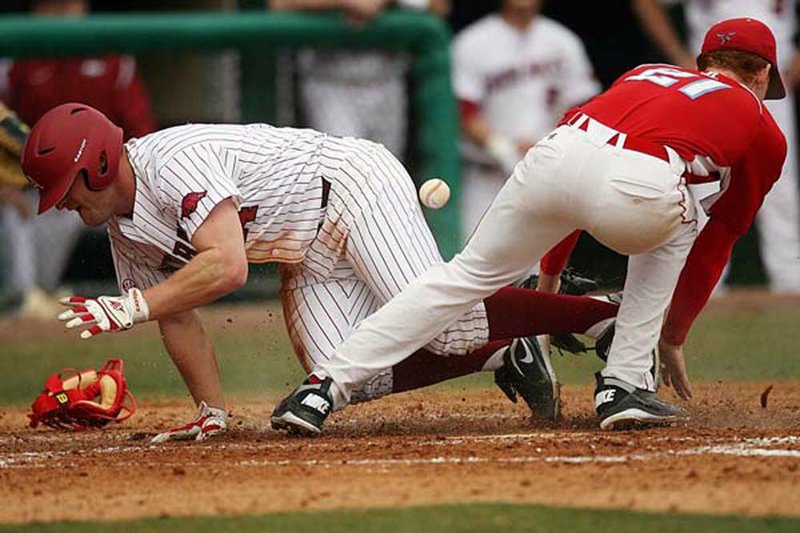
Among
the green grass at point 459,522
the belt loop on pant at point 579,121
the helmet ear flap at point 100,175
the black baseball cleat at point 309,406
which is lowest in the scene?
the black baseball cleat at point 309,406

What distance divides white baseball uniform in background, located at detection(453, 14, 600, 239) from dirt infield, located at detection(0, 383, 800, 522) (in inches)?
170

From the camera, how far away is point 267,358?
863 centimetres

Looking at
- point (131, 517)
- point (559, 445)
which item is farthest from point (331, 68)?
point (131, 517)

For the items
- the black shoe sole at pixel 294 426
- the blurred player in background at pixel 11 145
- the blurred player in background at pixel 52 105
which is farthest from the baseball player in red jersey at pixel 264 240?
the blurred player in background at pixel 52 105

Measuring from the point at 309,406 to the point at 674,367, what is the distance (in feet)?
4.33

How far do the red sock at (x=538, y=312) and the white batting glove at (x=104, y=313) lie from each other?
4.22ft

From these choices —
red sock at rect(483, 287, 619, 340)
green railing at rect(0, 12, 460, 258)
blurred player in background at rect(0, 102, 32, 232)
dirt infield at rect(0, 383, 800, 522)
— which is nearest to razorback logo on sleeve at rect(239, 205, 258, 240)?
dirt infield at rect(0, 383, 800, 522)

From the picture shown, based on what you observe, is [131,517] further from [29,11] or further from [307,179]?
[29,11]

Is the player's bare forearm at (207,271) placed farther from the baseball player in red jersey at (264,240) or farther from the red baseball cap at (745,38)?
the red baseball cap at (745,38)

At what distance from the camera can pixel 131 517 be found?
4207 mm

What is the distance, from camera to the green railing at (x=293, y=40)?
385 inches

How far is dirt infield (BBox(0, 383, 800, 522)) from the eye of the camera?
428 centimetres

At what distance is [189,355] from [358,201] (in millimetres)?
834

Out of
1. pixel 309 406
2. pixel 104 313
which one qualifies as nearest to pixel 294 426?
pixel 309 406
